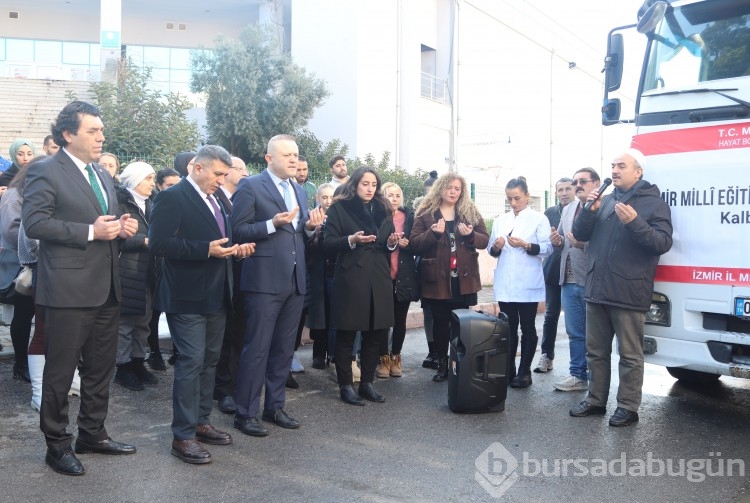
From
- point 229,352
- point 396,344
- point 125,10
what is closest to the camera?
point 229,352

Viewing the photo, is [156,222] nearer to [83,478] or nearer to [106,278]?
[106,278]

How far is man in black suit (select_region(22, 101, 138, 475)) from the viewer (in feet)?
15.0

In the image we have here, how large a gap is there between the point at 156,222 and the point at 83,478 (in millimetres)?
1658

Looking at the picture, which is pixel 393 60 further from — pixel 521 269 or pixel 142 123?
pixel 521 269

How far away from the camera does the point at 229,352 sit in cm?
646

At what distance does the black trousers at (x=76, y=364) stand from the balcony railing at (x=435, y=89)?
915 inches

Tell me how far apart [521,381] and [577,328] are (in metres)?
0.75

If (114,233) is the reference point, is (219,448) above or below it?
below

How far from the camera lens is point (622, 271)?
5.91 metres

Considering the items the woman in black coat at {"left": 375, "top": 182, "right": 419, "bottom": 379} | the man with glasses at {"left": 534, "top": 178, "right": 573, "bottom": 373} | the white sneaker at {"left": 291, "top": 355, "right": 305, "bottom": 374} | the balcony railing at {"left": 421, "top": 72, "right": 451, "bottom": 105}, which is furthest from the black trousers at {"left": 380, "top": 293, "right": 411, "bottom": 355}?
the balcony railing at {"left": 421, "top": 72, "right": 451, "bottom": 105}

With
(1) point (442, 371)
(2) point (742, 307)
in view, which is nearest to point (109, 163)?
(1) point (442, 371)

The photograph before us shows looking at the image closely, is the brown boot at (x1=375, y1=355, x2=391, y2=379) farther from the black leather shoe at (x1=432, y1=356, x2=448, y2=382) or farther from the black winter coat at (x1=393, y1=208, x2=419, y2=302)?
the black winter coat at (x1=393, y1=208, x2=419, y2=302)

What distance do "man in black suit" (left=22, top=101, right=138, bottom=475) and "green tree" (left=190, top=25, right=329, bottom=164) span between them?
1787 centimetres

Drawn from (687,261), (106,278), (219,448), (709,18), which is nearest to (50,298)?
(106,278)
